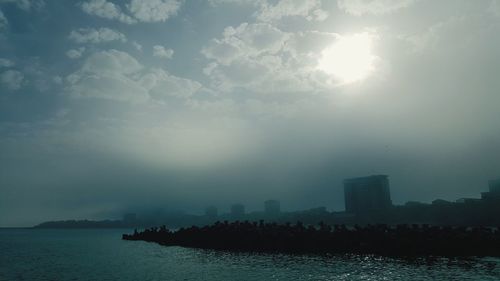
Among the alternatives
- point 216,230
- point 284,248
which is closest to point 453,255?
point 284,248

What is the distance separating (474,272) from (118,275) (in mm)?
34999

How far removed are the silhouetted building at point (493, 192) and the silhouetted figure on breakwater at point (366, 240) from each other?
338 ft

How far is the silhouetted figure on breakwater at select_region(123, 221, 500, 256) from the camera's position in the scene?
5081cm

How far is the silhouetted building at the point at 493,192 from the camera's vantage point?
149337 mm

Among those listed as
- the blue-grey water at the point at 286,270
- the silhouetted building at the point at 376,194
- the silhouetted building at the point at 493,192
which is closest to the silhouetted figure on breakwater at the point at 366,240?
the blue-grey water at the point at 286,270

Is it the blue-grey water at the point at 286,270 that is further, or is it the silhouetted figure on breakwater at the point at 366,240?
the silhouetted figure on breakwater at the point at 366,240

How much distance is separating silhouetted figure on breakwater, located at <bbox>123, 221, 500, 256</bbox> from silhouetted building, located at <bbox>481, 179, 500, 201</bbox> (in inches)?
4051

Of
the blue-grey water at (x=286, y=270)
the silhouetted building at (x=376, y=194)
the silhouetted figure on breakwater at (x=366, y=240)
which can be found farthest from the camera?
the silhouetted building at (x=376, y=194)

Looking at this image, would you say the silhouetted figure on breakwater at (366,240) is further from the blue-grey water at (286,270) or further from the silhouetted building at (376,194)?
the silhouetted building at (376,194)

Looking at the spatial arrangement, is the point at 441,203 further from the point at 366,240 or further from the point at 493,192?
the point at 366,240

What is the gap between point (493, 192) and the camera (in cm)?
15775

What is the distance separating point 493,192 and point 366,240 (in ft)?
435

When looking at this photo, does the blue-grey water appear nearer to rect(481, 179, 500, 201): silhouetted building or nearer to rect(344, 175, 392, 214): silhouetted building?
rect(481, 179, 500, 201): silhouetted building

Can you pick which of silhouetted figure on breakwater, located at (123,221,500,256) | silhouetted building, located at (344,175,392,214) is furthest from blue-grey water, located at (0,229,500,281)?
silhouetted building, located at (344,175,392,214)
